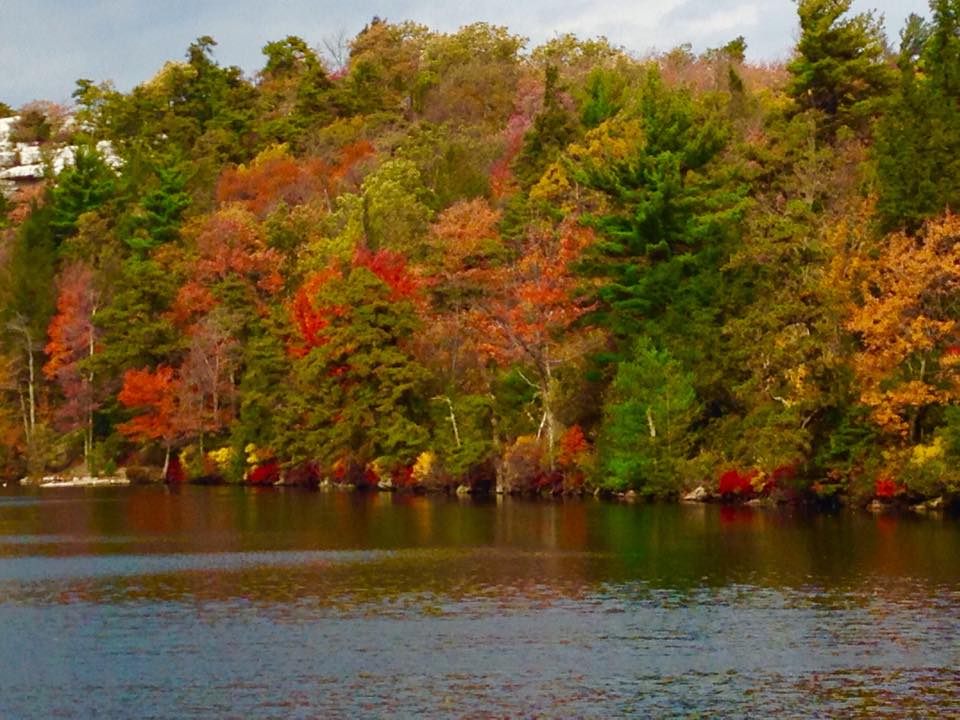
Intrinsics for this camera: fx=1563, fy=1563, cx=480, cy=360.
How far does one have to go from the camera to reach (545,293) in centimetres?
7725

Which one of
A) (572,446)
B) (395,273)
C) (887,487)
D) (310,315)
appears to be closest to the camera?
(887,487)

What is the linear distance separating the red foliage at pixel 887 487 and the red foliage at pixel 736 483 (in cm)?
701

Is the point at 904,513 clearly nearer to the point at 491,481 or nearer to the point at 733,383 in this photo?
the point at 733,383

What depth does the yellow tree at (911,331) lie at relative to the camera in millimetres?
59000

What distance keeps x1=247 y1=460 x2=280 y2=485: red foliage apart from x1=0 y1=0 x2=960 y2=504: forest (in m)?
0.20

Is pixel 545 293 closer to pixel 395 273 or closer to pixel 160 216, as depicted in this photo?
pixel 395 273

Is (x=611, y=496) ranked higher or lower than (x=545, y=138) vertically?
lower

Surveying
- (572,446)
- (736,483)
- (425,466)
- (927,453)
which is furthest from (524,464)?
(927,453)

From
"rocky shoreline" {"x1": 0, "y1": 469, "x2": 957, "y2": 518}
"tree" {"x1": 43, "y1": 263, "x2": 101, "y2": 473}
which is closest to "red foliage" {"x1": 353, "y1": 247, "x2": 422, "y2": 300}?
"rocky shoreline" {"x1": 0, "y1": 469, "x2": 957, "y2": 518}

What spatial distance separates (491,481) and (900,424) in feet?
87.1

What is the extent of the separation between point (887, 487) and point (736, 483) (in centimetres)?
836

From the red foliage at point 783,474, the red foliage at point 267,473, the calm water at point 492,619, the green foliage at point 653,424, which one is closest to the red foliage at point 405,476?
the red foliage at point 267,473

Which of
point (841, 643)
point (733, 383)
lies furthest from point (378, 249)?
point (841, 643)

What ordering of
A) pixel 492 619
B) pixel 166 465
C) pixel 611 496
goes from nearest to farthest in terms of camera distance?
pixel 492 619 < pixel 611 496 < pixel 166 465
